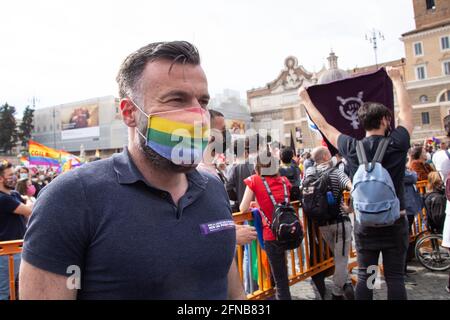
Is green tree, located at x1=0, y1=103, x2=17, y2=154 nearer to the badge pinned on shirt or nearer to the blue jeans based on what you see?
the blue jeans

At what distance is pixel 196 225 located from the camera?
1.38m

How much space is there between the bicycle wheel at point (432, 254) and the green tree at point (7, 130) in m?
81.0

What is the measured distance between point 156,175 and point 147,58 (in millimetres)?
488

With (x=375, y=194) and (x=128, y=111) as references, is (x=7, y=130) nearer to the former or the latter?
(x=375, y=194)

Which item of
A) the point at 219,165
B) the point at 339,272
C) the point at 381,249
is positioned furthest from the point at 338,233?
the point at 219,165

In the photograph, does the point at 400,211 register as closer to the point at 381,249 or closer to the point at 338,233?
the point at 381,249

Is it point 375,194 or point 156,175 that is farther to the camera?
point 375,194

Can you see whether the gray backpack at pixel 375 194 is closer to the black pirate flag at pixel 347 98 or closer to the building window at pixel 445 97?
the black pirate flag at pixel 347 98

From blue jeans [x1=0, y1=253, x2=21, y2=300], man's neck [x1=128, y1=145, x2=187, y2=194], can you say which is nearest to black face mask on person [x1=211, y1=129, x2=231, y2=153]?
blue jeans [x1=0, y1=253, x2=21, y2=300]

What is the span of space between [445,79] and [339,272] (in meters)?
53.5

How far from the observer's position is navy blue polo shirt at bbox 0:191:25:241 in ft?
13.4

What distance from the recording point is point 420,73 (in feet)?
167

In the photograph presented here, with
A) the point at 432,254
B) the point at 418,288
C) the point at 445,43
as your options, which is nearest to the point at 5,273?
the point at 418,288
